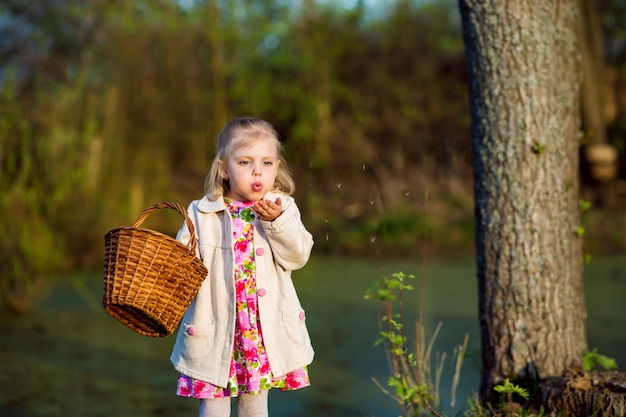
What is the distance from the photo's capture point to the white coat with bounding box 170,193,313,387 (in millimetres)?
2801

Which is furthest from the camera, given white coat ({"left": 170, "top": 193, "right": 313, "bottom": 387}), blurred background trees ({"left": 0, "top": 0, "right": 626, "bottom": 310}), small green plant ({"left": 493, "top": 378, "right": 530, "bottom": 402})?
blurred background trees ({"left": 0, "top": 0, "right": 626, "bottom": 310})

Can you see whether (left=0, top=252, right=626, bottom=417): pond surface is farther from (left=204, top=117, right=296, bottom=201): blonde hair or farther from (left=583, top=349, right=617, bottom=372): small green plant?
(left=204, top=117, right=296, bottom=201): blonde hair

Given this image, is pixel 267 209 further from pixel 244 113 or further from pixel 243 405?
pixel 244 113

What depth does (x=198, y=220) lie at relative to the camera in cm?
292

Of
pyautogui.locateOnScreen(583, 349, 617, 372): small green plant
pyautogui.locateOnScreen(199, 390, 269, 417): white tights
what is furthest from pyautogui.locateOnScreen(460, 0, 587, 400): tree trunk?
pyautogui.locateOnScreen(199, 390, 269, 417): white tights

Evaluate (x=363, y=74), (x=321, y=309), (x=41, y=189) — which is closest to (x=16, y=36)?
(x=41, y=189)

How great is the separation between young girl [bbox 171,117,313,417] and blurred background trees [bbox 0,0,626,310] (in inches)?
160

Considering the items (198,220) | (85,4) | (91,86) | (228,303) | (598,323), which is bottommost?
(598,323)

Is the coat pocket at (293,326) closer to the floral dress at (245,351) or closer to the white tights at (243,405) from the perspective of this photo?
the floral dress at (245,351)

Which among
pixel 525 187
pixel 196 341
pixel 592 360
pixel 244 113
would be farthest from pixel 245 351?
pixel 244 113

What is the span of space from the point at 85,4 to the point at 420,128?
5.19 metres

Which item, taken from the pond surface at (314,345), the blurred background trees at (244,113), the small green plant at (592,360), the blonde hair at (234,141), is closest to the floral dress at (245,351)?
the blonde hair at (234,141)

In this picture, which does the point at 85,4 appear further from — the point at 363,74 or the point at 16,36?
the point at 363,74

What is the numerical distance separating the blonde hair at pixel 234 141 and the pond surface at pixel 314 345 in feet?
4.98
